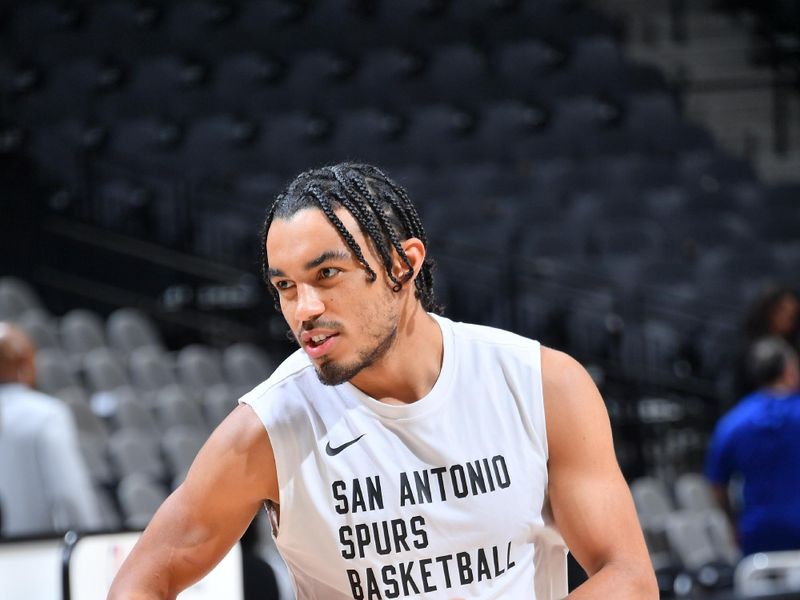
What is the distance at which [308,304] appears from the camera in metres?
1.97

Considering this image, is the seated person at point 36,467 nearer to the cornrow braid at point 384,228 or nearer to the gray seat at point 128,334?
the cornrow braid at point 384,228

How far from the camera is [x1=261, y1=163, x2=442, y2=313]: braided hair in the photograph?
6.68ft

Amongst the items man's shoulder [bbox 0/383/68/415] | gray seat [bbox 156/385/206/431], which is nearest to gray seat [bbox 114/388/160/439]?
gray seat [bbox 156/385/206/431]

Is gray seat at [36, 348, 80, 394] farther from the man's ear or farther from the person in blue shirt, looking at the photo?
the man's ear

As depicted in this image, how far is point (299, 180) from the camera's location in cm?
212

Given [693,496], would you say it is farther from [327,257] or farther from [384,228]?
[327,257]

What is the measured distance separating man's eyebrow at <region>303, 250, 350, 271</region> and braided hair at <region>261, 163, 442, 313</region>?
18 mm

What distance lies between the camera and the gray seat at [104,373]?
8.30 m

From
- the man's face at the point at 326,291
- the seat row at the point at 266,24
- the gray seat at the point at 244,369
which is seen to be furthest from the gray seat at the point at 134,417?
the man's face at the point at 326,291

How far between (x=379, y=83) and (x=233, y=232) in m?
2.60

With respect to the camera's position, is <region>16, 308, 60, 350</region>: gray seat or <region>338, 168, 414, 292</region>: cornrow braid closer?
<region>338, 168, 414, 292</region>: cornrow braid

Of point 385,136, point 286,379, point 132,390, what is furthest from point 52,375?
point 286,379

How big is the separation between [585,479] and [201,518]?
0.58 meters

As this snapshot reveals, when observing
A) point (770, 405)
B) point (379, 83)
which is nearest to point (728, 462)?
point (770, 405)
